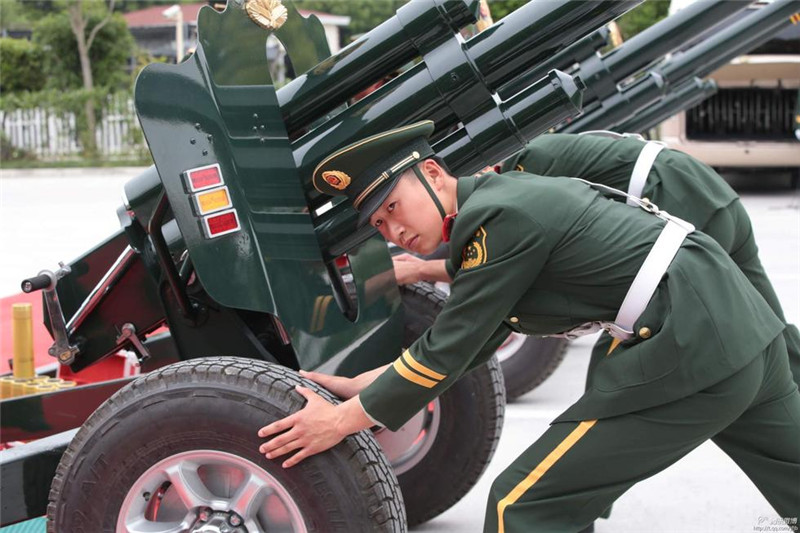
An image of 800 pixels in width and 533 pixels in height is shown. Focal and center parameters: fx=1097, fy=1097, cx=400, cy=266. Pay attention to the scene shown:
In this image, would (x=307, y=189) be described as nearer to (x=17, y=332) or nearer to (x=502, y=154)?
(x=502, y=154)

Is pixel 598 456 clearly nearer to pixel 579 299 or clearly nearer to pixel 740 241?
pixel 579 299

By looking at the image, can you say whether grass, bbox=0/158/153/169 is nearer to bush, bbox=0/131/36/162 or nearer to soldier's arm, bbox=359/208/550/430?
bush, bbox=0/131/36/162

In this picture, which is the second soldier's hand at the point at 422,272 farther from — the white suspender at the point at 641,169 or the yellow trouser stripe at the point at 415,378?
the yellow trouser stripe at the point at 415,378

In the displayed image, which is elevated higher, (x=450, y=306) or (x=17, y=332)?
Answer: (x=17, y=332)

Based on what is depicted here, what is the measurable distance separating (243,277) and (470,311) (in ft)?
2.47

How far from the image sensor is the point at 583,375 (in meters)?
6.51

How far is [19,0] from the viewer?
3316 cm

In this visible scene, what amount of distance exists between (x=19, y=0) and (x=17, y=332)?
103ft

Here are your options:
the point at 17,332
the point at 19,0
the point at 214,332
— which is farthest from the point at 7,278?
the point at 19,0

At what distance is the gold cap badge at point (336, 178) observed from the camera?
293cm

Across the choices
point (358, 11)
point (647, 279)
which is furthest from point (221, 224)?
point (358, 11)

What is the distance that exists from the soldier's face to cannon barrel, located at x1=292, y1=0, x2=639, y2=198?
19.2 inches

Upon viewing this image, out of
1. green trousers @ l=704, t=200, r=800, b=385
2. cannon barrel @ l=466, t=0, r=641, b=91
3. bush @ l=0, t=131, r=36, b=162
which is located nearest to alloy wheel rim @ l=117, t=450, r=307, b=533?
cannon barrel @ l=466, t=0, r=641, b=91

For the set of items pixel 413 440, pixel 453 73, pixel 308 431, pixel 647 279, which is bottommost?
pixel 413 440
